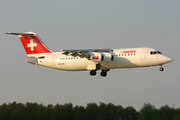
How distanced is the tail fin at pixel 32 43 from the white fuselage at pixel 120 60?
307 cm

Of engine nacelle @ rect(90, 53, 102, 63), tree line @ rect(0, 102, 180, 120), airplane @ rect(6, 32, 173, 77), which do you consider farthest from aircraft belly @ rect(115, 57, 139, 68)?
tree line @ rect(0, 102, 180, 120)

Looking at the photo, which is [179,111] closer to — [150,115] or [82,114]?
[150,115]

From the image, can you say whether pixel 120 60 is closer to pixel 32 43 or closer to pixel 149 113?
pixel 149 113

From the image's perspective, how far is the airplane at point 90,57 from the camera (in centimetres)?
4209

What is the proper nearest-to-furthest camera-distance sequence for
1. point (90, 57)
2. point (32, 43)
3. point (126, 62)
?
point (126, 62), point (90, 57), point (32, 43)

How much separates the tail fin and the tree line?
808 centimetres

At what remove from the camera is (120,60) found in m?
42.5

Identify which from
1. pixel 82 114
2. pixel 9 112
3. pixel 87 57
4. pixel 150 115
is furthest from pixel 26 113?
pixel 150 115

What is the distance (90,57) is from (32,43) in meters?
9.21

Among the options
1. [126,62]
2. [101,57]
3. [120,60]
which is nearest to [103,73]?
[101,57]

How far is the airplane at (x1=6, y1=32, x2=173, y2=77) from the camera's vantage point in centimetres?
4209

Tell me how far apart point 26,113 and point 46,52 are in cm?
891

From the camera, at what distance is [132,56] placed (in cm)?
4219

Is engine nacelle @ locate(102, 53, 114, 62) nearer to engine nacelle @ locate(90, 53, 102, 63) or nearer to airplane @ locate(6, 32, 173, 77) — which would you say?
airplane @ locate(6, 32, 173, 77)
